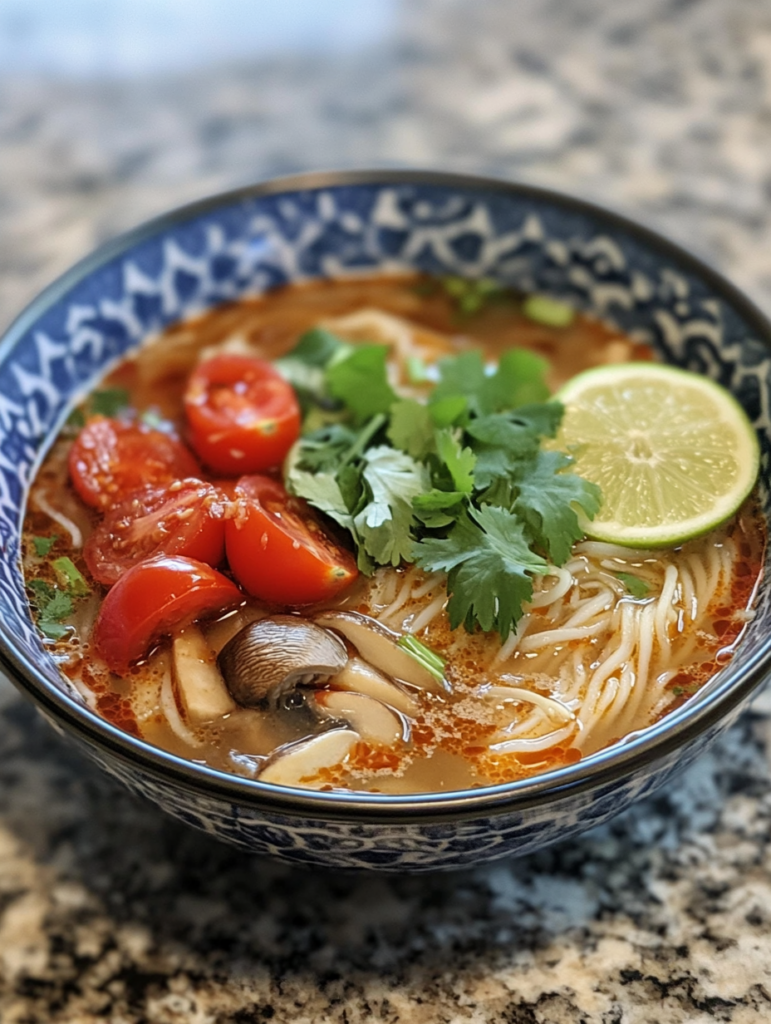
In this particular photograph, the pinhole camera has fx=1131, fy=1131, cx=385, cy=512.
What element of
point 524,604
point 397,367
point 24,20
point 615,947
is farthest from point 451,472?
point 24,20

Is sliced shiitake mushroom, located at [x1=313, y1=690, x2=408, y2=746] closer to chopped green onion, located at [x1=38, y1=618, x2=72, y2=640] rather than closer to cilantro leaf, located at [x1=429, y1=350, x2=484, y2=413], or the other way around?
chopped green onion, located at [x1=38, y1=618, x2=72, y2=640]

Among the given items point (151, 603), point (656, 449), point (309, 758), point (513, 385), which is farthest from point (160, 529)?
point (656, 449)

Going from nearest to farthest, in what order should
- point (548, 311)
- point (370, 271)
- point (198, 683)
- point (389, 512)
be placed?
1. point (198, 683)
2. point (389, 512)
3. point (548, 311)
4. point (370, 271)

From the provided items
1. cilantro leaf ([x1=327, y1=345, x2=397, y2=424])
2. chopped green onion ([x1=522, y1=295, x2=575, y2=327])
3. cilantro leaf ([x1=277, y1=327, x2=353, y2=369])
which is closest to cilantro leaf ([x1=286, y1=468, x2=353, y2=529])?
cilantro leaf ([x1=327, y1=345, x2=397, y2=424])

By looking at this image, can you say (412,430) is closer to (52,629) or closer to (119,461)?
(119,461)

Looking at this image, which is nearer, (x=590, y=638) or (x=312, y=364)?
(x=590, y=638)

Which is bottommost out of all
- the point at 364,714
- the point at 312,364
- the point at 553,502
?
the point at 364,714
